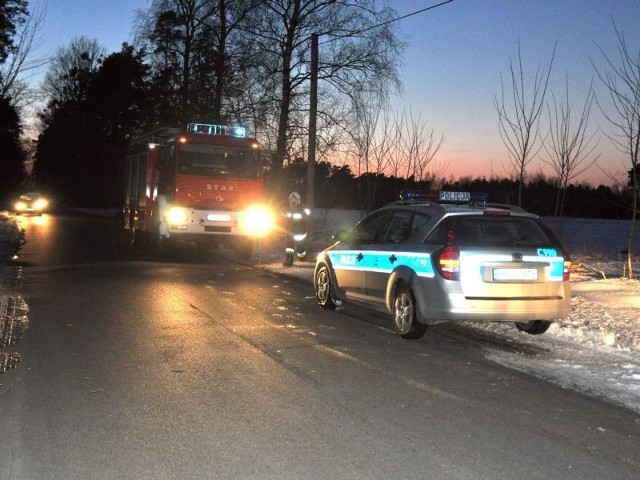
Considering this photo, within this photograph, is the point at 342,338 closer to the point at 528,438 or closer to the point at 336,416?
the point at 336,416

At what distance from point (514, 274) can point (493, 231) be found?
1.99ft

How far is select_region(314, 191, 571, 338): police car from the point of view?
829 centimetres

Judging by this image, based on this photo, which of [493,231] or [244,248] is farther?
[244,248]

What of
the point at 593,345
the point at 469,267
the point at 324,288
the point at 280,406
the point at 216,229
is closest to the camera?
the point at 280,406

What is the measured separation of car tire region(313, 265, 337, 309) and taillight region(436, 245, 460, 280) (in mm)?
3037

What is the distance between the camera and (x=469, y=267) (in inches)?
326

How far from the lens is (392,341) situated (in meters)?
8.77

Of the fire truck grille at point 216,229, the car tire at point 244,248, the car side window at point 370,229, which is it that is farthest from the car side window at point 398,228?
the car tire at point 244,248

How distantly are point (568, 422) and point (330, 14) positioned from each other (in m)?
22.3

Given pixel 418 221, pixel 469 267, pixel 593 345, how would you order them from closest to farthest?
pixel 469 267 < pixel 593 345 < pixel 418 221

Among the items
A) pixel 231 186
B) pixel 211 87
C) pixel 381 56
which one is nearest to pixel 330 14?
pixel 381 56

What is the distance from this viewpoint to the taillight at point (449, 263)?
8273 millimetres

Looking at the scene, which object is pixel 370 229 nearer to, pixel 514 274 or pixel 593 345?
pixel 514 274

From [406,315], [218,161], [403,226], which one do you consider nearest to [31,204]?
[218,161]
